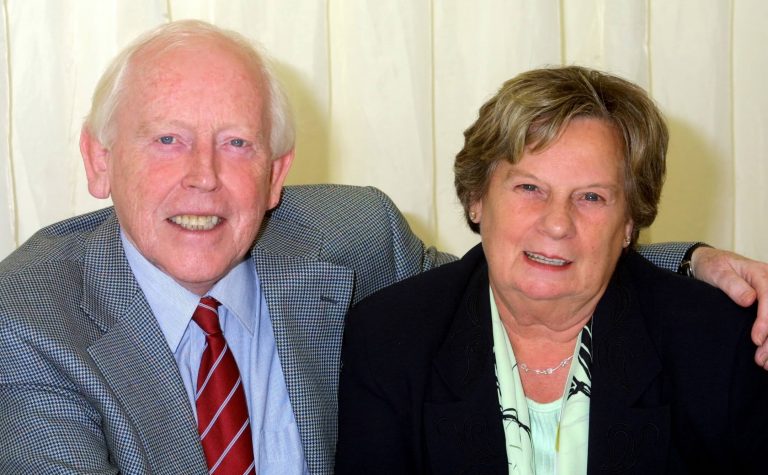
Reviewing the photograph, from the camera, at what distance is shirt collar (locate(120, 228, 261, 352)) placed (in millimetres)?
1822

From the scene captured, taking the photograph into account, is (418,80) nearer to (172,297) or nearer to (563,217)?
(563,217)

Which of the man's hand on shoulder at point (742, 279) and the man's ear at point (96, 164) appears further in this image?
the man's ear at point (96, 164)

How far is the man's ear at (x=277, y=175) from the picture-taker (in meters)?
2.02

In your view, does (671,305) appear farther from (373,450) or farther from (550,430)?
(373,450)

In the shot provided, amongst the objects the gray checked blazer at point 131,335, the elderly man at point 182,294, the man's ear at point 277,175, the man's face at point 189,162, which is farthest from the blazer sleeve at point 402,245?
the man's face at point 189,162

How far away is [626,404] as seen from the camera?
5.81ft

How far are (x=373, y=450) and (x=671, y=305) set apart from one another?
0.62 meters

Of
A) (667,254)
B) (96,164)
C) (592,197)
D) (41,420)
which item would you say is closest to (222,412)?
(41,420)

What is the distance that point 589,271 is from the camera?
5.97 feet

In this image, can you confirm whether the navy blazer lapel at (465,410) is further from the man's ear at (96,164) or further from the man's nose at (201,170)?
the man's ear at (96,164)

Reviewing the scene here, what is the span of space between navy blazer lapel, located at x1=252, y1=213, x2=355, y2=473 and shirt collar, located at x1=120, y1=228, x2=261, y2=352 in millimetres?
60

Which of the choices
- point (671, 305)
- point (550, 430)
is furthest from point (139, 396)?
point (671, 305)

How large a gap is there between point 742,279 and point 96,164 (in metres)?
1.24

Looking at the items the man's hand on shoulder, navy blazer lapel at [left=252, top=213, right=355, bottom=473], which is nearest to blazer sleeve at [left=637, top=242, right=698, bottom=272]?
the man's hand on shoulder
